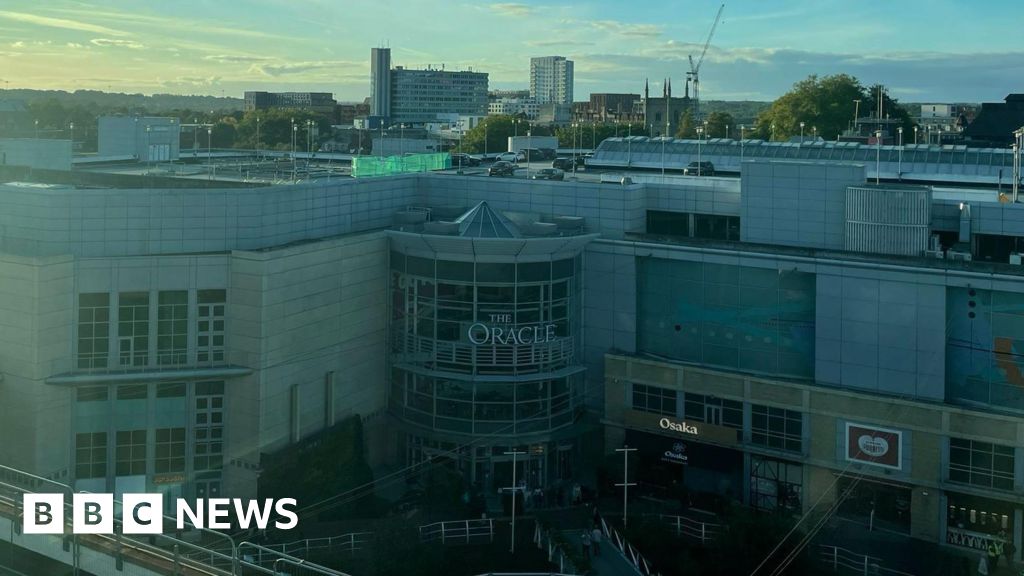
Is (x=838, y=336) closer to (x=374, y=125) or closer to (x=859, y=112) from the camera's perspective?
(x=859, y=112)

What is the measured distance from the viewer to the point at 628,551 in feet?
99.8

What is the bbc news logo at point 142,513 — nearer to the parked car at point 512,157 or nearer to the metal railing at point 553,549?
the metal railing at point 553,549

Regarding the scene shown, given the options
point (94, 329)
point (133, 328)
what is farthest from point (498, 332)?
point (94, 329)

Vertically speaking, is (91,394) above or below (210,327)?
below

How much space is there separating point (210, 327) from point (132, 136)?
31767mm

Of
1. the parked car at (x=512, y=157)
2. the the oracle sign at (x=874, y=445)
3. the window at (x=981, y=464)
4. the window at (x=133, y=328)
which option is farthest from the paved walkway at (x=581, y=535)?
the parked car at (x=512, y=157)

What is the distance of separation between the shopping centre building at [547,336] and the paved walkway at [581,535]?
2.03 meters

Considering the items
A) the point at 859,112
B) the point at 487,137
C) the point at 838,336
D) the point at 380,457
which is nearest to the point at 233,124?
the point at 487,137

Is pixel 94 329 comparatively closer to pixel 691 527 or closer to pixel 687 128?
pixel 691 527

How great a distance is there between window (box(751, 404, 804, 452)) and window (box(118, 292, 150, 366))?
18738 mm

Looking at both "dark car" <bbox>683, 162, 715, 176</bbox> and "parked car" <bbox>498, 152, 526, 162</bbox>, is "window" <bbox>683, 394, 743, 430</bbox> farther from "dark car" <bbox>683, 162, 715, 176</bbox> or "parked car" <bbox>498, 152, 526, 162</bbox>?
"parked car" <bbox>498, 152, 526, 162</bbox>

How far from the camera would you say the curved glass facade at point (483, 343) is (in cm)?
3484

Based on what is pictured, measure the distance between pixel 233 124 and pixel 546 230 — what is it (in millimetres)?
83030

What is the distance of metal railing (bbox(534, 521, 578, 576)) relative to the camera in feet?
94.1
